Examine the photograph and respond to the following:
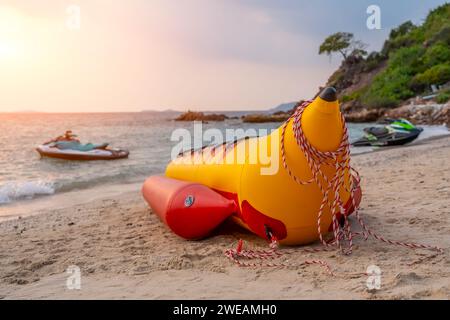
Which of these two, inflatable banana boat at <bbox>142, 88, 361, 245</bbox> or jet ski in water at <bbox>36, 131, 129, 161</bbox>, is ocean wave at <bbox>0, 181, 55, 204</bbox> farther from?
inflatable banana boat at <bbox>142, 88, 361, 245</bbox>

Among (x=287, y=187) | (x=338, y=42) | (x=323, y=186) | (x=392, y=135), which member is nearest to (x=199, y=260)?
(x=287, y=187)

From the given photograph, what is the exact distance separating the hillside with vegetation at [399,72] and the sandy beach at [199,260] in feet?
62.6

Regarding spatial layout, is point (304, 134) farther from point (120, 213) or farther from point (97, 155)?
point (97, 155)

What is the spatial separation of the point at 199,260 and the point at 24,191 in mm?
6404

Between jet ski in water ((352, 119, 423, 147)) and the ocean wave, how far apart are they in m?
10.9

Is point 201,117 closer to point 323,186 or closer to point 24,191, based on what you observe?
point 24,191

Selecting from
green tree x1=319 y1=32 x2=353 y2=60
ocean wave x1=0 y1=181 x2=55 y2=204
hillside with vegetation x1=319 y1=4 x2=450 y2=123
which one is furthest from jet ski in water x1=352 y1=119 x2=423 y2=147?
green tree x1=319 y1=32 x2=353 y2=60

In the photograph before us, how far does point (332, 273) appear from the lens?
308 cm

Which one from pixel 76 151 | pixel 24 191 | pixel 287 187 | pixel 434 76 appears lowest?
pixel 24 191

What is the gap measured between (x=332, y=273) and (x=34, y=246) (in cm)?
311

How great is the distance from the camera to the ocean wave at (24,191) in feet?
27.3

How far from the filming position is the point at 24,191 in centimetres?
875
